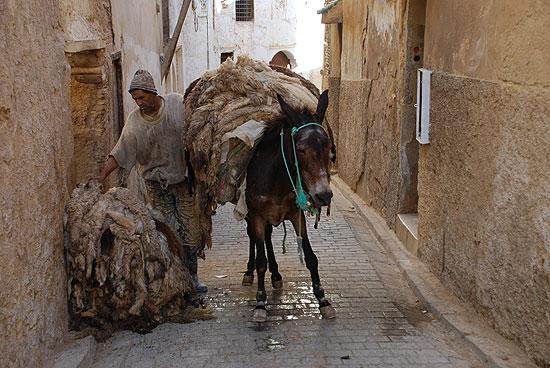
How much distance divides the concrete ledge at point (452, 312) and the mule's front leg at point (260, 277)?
1.38 m

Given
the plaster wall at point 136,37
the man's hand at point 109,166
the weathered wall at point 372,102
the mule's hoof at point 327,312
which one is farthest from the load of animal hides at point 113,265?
the weathered wall at point 372,102

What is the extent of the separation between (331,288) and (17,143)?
3.28 metres

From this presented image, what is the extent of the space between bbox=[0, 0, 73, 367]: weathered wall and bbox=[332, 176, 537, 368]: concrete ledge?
112 inches

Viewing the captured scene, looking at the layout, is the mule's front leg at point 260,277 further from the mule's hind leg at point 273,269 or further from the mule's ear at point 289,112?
the mule's ear at point 289,112

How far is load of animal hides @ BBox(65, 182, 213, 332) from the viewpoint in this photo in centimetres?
475

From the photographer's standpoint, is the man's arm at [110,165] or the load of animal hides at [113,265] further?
the man's arm at [110,165]

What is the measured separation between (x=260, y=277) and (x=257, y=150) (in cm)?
105

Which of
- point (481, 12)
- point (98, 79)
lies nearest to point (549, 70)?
point (481, 12)

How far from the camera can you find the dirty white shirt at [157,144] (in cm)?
570

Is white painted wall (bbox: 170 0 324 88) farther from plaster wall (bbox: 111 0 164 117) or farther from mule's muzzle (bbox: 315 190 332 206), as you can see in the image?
mule's muzzle (bbox: 315 190 332 206)

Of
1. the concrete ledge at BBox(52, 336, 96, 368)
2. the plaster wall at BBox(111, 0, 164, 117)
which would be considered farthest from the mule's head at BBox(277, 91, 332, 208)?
the plaster wall at BBox(111, 0, 164, 117)

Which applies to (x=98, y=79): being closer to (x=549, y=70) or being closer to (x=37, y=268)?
(x=37, y=268)

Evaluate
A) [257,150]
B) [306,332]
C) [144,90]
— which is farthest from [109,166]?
[306,332]

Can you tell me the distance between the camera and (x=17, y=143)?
384cm
